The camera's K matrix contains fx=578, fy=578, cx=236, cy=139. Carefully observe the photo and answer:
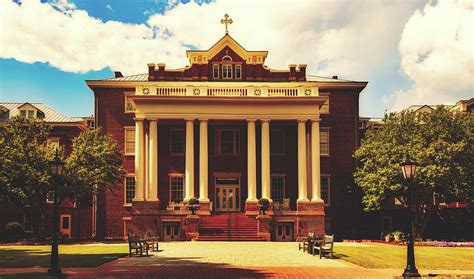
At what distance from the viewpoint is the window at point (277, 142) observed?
49469mm

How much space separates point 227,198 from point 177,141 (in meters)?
6.43

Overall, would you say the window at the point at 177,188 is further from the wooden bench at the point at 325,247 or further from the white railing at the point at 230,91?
the wooden bench at the point at 325,247

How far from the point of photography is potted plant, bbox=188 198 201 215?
4250cm

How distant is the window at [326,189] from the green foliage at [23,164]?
22.9 m

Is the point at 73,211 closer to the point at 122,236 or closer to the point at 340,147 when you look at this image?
the point at 122,236

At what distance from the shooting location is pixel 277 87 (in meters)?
46.8

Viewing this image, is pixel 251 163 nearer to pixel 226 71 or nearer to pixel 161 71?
pixel 226 71

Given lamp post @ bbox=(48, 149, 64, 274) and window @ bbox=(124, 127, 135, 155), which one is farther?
window @ bbox=(124, 127, 135, 155)

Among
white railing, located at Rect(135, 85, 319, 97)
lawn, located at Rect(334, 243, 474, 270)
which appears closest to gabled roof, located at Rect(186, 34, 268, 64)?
white railing, located at Rect(135, 85, 319, 97)

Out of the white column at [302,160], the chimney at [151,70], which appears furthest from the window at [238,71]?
the white column at [302,160]

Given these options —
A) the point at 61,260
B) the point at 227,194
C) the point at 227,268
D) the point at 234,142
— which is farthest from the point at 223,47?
the point at 227,268

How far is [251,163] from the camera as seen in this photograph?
45000 mm

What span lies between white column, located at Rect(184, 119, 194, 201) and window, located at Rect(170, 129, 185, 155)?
3.83 metres

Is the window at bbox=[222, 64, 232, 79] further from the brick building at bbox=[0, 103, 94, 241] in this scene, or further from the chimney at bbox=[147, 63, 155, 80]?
the brick building at bbox=[0, 103, 94, 241]
